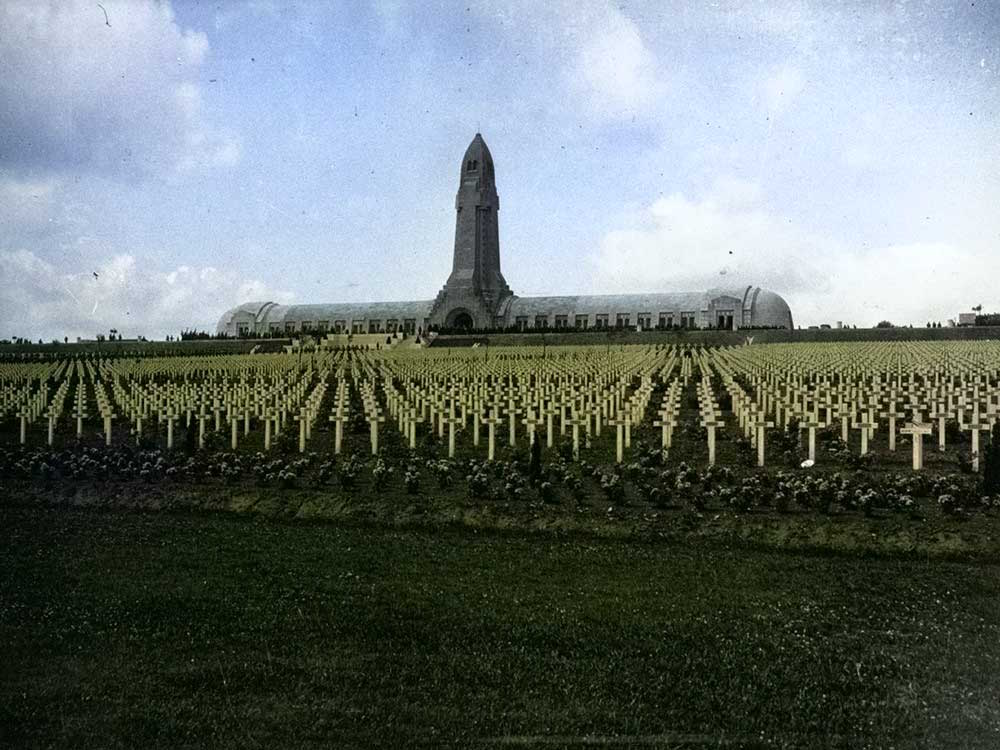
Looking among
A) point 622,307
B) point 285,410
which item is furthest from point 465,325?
point 285,410

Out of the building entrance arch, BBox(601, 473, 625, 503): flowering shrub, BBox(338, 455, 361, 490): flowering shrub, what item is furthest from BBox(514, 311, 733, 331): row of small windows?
BBox(601, 473, 625, 503): flowering shrub

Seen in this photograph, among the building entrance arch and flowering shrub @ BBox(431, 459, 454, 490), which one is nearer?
flowering shrub @ BBox(431, 459, 454, 490)

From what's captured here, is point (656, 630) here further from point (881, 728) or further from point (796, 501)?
point (796, 501)

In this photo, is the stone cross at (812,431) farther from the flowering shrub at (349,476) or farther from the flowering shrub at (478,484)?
the flowering shrub at (349,476)

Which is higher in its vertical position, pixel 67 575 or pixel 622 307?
pixel 622 307

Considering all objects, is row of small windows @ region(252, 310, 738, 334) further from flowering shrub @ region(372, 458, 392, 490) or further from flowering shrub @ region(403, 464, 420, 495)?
flowering shrub @ region(403, 464, 420, 495)

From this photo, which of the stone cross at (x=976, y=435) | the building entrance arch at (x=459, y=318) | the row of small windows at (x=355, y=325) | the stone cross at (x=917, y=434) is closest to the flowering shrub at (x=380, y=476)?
the stone cross at (x=917, y=434)
